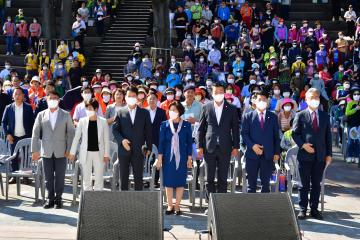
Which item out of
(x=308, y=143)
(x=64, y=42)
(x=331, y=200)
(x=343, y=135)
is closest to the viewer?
(x=308, y=143)

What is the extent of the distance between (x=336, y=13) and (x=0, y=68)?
13.2 m

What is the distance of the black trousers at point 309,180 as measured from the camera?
12.9 m

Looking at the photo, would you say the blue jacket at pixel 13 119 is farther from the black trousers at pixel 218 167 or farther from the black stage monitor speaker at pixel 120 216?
the black stage monitor speaker at pixel 120 216

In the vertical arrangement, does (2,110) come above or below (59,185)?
above

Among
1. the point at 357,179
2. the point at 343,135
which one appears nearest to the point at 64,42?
the point at 343,135

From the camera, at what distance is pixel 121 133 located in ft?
43.7

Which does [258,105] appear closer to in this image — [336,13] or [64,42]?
[64,42]

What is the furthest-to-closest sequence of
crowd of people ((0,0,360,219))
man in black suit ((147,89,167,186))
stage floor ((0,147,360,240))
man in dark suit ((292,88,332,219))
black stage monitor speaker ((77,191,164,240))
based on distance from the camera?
man in black suit ((147,89,167,186))
crowd of people ((0,0,360,219))
man in dark suit ((292,88,332,219))
stage floor ((0,147,360,240))
black stage monitor speaker ((77,191,164,240))

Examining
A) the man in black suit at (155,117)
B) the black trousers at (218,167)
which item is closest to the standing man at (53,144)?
the man in black suit at (155,117)

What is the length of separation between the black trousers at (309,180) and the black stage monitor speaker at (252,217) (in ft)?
12.0

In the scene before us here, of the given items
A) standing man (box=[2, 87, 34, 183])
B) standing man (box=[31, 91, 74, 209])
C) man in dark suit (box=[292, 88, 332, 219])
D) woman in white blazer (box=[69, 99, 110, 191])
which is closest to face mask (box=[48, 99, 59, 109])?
standing man (box=[31, 91, 74, 209])

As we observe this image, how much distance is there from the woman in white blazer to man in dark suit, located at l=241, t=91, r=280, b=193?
2.18m

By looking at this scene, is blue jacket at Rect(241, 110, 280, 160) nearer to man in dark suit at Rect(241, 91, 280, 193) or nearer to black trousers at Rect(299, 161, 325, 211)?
man in dark suit at Rect(241, 91, 280, 193)

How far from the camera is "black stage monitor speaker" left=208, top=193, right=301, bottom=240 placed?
8.90 m
